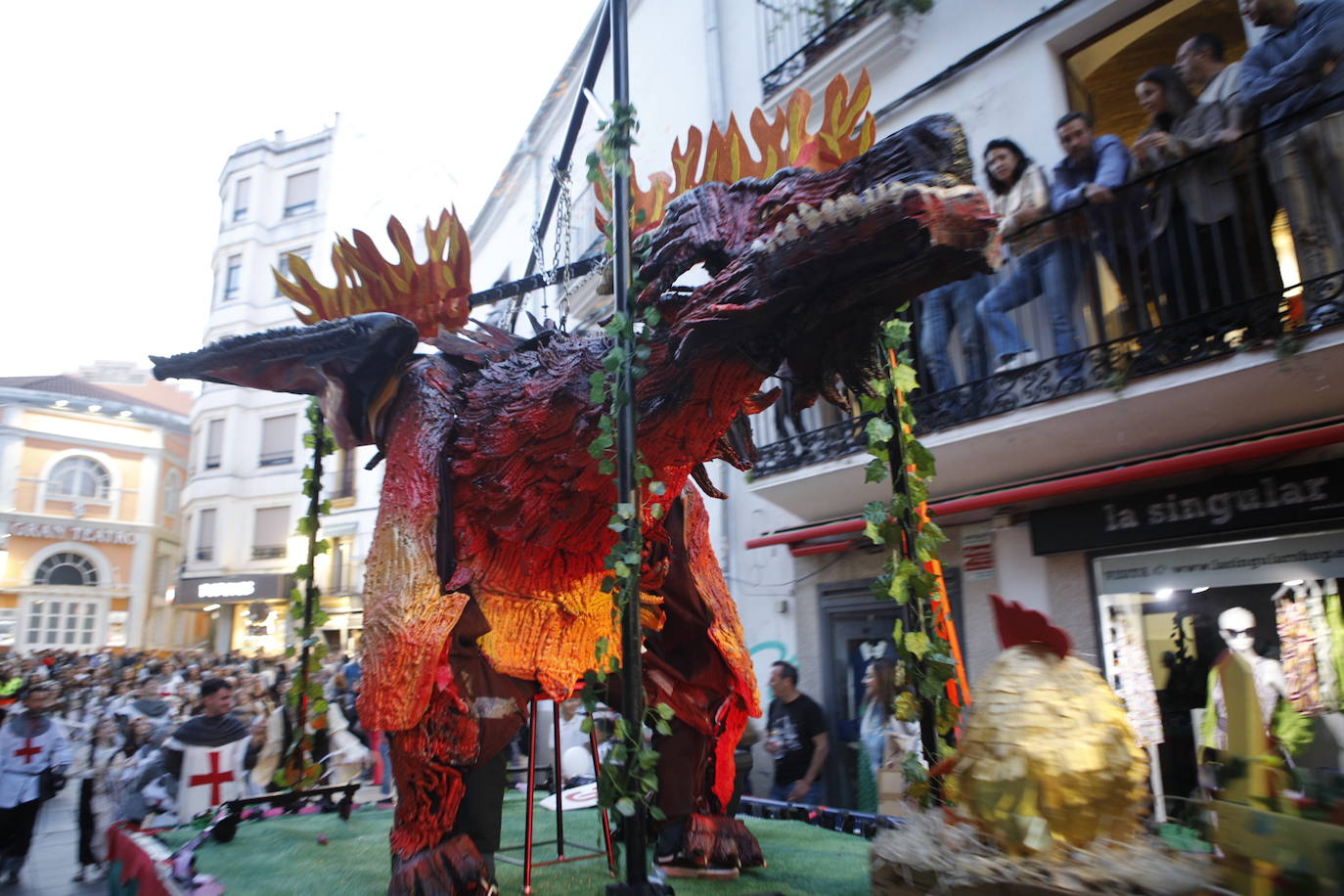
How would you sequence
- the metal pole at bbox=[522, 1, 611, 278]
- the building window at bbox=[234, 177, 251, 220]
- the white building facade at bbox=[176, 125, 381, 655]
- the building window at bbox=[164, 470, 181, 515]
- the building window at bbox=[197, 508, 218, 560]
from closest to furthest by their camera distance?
the metal pole at bbox=[522, 1, 611, 278] → the white building facade at bbox=[176, 125, 381, 655] → the building window at bbox=[197, 508, 218, 560] → the building window at bbox=[234, 177, 251, 220] → the building window at bbox=[164, 470, 181, 515]

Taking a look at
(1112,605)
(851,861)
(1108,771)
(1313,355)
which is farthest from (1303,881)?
(1112,605)

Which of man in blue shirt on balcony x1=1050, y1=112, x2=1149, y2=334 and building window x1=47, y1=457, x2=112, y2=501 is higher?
building window x1=47, y1=457, x2=112, y2=501

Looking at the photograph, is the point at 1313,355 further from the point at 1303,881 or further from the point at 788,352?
the point at 1303,881

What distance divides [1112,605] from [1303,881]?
4.48 metres

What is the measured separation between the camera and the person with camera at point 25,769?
575 cm

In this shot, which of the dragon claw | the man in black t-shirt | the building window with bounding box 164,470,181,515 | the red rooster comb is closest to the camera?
the red rooster comb

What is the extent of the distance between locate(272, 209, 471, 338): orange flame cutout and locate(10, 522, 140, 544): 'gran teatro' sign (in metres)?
26.2

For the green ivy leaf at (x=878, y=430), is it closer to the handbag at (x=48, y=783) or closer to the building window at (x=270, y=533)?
the handbag at (x=48, y=783)

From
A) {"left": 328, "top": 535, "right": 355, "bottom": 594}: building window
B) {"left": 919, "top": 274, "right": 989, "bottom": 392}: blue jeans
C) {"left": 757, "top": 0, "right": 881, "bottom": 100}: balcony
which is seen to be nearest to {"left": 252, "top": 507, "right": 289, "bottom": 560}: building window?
{"left": 328, "top": 535, "right": 355, "bottom": 594}: building window

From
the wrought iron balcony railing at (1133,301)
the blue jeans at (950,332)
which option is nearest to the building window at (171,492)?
the wrought iron balcony railing at (1133,301)

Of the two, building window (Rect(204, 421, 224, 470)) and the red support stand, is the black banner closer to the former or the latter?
the red support stand

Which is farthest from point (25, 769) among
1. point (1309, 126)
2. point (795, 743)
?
point (1309, 126)

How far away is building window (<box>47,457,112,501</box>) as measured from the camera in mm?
24953

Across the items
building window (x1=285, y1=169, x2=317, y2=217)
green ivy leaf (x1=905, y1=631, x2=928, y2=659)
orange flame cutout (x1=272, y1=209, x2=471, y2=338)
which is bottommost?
green ivy leaf (x1=905, y1=631, x2=928, y2=659)
